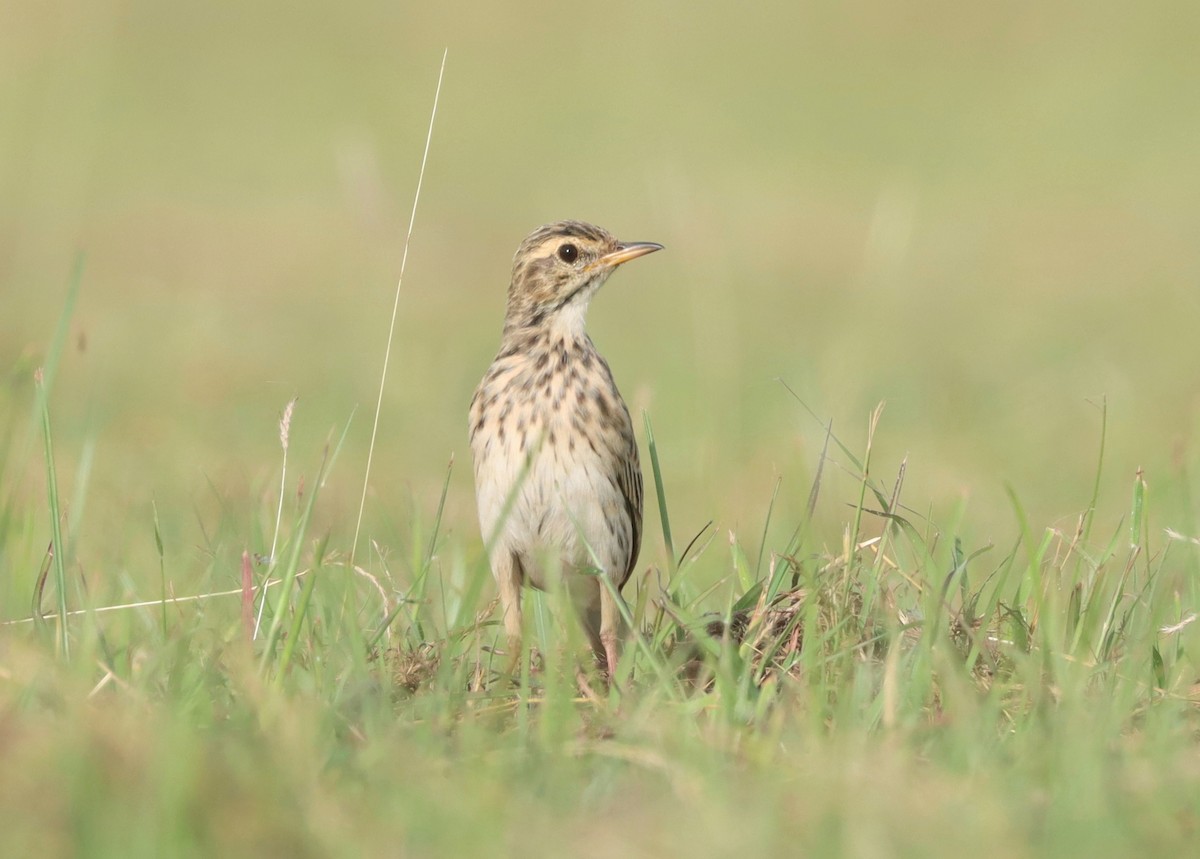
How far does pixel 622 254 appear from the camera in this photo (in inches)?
247

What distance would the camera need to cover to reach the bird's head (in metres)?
6.31

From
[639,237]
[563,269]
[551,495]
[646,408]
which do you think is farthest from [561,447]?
[639,237]

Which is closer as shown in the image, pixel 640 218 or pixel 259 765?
pixel 259 765

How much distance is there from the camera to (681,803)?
3459 millimetres

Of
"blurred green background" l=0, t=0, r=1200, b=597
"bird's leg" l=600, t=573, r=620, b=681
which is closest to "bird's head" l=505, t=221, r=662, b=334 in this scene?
"blurred green background" l=0, t=0, r=1200, b=597

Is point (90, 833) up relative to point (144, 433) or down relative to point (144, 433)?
up

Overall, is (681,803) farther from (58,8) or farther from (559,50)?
(559,50)

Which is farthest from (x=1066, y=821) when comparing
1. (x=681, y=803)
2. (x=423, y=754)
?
(x=423, y=754)

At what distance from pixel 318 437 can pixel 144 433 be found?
1622 millimetres

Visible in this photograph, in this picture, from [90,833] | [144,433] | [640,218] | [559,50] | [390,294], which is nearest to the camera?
[90,833]

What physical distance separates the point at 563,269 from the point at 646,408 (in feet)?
2.11

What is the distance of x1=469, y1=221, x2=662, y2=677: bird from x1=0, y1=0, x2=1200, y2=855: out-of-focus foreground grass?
0.77ft

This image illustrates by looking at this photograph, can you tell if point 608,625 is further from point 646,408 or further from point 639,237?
point 639,237

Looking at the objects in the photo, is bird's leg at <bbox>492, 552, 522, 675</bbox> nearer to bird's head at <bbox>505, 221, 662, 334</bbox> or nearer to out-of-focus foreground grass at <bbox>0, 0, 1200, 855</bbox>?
out-of-focus foreground grass at <bbox>0, 0, 1200, 855</bbox>
